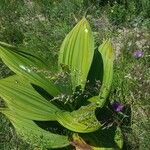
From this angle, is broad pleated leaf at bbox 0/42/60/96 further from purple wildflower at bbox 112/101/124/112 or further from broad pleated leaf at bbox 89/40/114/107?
purple wildflower at bbox 112/101/124/112

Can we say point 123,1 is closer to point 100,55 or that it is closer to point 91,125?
point 100,55

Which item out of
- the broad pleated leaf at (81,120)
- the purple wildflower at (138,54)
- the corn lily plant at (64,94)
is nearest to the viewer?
the broad pleated leaf at (81,120)

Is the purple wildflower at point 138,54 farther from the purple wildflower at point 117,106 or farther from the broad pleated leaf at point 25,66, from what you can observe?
the broad pleated leaf at point 25,66

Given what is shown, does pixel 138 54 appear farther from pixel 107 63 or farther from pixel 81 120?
pixel 81 120

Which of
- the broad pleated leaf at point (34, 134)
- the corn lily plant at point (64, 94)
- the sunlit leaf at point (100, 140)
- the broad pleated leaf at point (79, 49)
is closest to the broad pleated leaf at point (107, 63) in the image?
the corn lily plant at point (64, 94)

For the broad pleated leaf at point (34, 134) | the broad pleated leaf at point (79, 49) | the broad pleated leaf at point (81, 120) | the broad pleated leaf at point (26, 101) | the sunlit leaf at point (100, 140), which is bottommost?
the sunlit leaf at point (100, 140)

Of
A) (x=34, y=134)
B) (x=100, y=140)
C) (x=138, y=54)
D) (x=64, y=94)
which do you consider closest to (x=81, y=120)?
(x=64, y=94)

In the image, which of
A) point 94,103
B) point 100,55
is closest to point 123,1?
point 100,55

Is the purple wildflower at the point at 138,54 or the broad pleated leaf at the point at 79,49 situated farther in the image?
the purple wildflower at the point at 138,54
